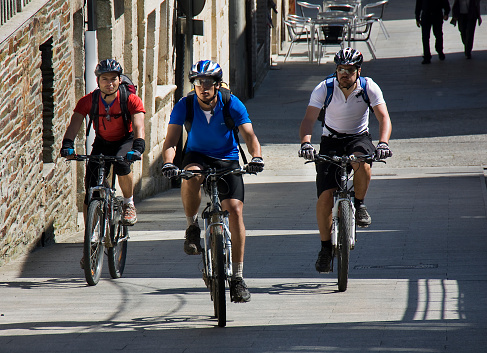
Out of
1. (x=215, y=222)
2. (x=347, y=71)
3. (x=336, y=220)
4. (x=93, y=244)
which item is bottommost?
(x=93, y=244)

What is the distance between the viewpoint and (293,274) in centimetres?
798

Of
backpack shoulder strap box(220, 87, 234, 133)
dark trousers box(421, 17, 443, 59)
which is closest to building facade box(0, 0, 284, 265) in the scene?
backpack shoulder strap box(220, 87, 234, 133)

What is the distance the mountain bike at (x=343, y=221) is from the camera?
711 cm

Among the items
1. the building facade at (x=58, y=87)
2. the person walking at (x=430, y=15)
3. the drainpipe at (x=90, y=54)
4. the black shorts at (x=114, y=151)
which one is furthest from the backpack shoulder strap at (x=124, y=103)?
the person walking at (x=430, y=15)

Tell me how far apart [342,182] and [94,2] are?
5217 mm

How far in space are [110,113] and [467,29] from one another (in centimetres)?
2208

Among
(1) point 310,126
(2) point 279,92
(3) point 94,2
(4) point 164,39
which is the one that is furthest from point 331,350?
(2) point 279,92

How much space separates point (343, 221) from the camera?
7133 mm

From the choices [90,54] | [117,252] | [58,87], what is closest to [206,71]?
[117,252]

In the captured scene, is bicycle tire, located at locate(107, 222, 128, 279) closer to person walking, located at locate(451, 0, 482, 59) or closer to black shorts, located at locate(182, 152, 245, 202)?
black shorts, located at locate(182, 152, 245, 202)

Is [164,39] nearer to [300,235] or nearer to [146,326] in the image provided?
[300,235]

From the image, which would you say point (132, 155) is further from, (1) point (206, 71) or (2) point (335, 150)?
(2) point (335, 150)

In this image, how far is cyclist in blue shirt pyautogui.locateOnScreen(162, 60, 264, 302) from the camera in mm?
6500

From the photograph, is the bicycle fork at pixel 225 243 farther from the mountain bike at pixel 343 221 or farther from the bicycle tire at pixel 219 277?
the mountain bike at pixel 343 221
